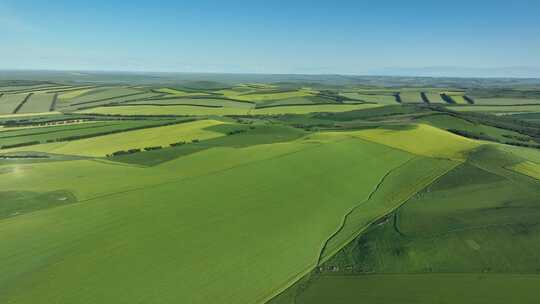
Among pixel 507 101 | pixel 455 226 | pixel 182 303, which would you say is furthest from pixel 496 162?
pixel 507 101

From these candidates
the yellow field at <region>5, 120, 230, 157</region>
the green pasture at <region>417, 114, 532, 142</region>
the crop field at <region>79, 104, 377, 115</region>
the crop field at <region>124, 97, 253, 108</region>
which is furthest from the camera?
the crop field at <region>124, 97, 253, 108</region>

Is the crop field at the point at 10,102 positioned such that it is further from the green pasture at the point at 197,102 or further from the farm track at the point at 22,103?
the green pasture at the point at 197,102

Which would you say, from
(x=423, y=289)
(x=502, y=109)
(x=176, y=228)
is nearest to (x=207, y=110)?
(x=176, y=228)

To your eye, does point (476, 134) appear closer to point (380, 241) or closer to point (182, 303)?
point (380, 241)

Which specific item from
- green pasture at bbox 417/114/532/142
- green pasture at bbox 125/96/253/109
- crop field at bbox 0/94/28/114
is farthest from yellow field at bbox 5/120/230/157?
crop field at bbox 0/94/28/114

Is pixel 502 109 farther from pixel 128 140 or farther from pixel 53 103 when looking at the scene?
pixel 53 103

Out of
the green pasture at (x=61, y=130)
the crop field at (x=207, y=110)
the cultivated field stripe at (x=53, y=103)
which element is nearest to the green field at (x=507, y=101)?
the crop field at (x=207, y=110)

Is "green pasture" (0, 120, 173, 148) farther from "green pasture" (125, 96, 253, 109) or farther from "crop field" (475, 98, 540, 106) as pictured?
"crop field" (475, 98, 540, 106)
